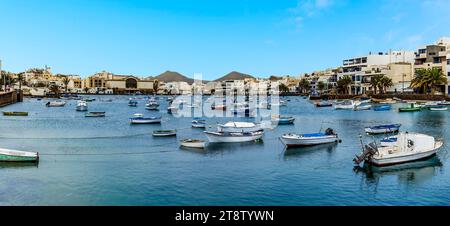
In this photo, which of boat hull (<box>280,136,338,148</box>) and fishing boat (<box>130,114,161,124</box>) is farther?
fishing boat (<box>130,114,161,124</box>)

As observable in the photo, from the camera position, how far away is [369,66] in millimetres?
130375

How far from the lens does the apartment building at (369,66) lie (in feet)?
416

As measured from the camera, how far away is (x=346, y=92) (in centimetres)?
14112

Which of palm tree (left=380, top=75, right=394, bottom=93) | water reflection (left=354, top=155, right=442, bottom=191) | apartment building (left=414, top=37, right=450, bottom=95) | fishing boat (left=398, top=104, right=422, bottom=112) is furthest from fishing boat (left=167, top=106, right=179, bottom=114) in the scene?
apartment building (left=414, top=37, right=450, bottom=95)

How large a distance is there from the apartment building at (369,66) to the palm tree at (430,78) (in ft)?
68.8

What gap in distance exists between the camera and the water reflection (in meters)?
23.6

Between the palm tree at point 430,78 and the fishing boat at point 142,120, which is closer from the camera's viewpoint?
the fishing boat at point 142,120

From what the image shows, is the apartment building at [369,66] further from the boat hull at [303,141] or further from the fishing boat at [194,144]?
the fishing boat at [194,144]

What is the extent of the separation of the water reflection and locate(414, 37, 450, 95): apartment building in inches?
3204

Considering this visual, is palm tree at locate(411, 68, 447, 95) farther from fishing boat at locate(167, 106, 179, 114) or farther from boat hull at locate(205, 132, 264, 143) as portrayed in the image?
boat hull at locate(205, 132, 264, 143)

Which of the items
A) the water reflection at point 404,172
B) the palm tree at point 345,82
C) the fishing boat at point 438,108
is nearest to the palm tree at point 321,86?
the palm tree at point 345,82

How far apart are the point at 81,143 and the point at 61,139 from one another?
161 inches
